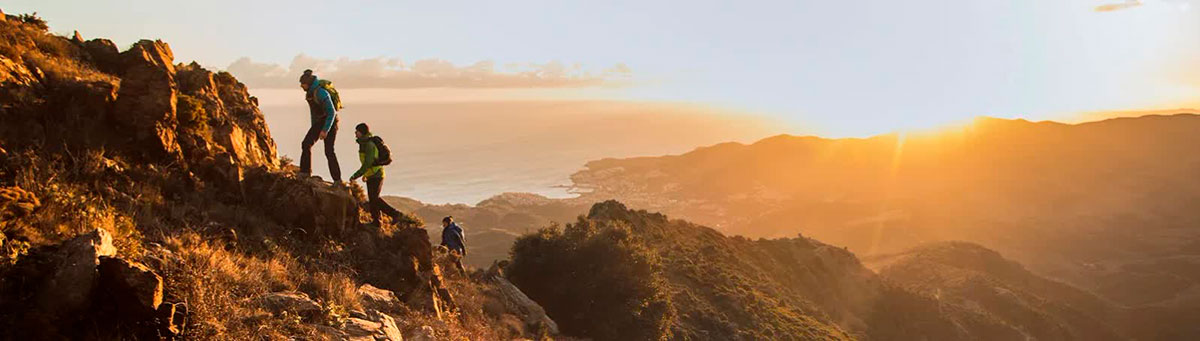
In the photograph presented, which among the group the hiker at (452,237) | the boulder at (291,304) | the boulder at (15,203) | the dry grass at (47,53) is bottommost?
the hiker at (452,237)

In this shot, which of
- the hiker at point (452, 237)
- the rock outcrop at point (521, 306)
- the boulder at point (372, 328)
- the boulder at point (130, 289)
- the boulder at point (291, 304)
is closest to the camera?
the boulder at point (130, 289)

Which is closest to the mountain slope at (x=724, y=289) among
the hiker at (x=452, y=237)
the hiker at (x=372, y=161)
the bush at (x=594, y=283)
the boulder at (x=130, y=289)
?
the bush at (x=594, y=283)

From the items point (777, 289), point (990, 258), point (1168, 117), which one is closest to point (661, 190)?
point (990, 258)

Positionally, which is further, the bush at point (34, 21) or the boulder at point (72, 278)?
the bush at point (34, 21)

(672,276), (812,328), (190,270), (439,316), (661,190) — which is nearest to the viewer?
(190,270)

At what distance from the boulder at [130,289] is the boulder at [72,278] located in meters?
0.11

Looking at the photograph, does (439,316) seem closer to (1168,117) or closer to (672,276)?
(672,276)

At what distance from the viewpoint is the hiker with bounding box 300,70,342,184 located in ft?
35.4

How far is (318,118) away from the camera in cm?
1098

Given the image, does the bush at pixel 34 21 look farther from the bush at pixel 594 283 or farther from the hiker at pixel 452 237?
the bush at pixel 594 283

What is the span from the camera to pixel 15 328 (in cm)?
473

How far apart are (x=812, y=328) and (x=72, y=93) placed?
3133 cm

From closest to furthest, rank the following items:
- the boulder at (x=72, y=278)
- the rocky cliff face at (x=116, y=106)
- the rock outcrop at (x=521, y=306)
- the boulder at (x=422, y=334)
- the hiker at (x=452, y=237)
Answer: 1. the boulder at (x=72, y=278)
2. the rocky cliff face at (x=116, y=106)
3. the boulder at (x=422, y=334)
4. the rock outcrop at (x=521, y=306)
5. the hiker at (x=452, y=237)

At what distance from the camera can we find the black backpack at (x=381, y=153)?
36.7ft
